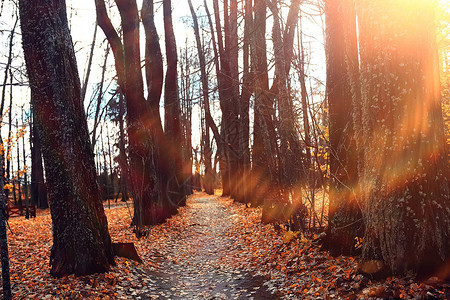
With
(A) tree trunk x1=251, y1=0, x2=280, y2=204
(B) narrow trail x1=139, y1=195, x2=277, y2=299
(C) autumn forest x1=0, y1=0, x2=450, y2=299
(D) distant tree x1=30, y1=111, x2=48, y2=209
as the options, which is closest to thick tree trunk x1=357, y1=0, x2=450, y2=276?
(C) autumn forest x1=0, y1=0, x2=450, y2=299

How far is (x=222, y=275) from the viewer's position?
6539 mm

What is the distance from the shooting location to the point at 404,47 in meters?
3.33

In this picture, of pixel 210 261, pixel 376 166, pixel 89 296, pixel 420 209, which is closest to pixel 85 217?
pixel 89 296

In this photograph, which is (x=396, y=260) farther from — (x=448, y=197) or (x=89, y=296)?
(x=89, y=296)

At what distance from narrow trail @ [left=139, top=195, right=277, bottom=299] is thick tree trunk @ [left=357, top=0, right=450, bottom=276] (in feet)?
7.83

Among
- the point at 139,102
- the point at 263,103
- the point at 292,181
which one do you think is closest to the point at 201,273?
the point at 292,181

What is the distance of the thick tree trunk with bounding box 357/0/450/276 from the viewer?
3.26 m

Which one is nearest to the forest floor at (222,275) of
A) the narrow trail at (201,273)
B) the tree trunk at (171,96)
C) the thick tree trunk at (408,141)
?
the narrow trail at (201,273)

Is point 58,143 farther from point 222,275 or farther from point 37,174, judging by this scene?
point 37,174

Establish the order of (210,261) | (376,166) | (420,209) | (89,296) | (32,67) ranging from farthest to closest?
(210,261) → (32,67) → (89,296) → (376,166) → (420,209)

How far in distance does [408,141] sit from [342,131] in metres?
2.09

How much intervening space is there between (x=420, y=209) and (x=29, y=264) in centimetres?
654

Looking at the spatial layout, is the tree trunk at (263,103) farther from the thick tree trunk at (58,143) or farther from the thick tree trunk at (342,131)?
the thick tree trunk at (58,143)

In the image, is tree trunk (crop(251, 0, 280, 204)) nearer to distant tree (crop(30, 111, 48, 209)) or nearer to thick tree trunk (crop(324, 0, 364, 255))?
thick tree trunk (crop(324, 0, 364, 255))
